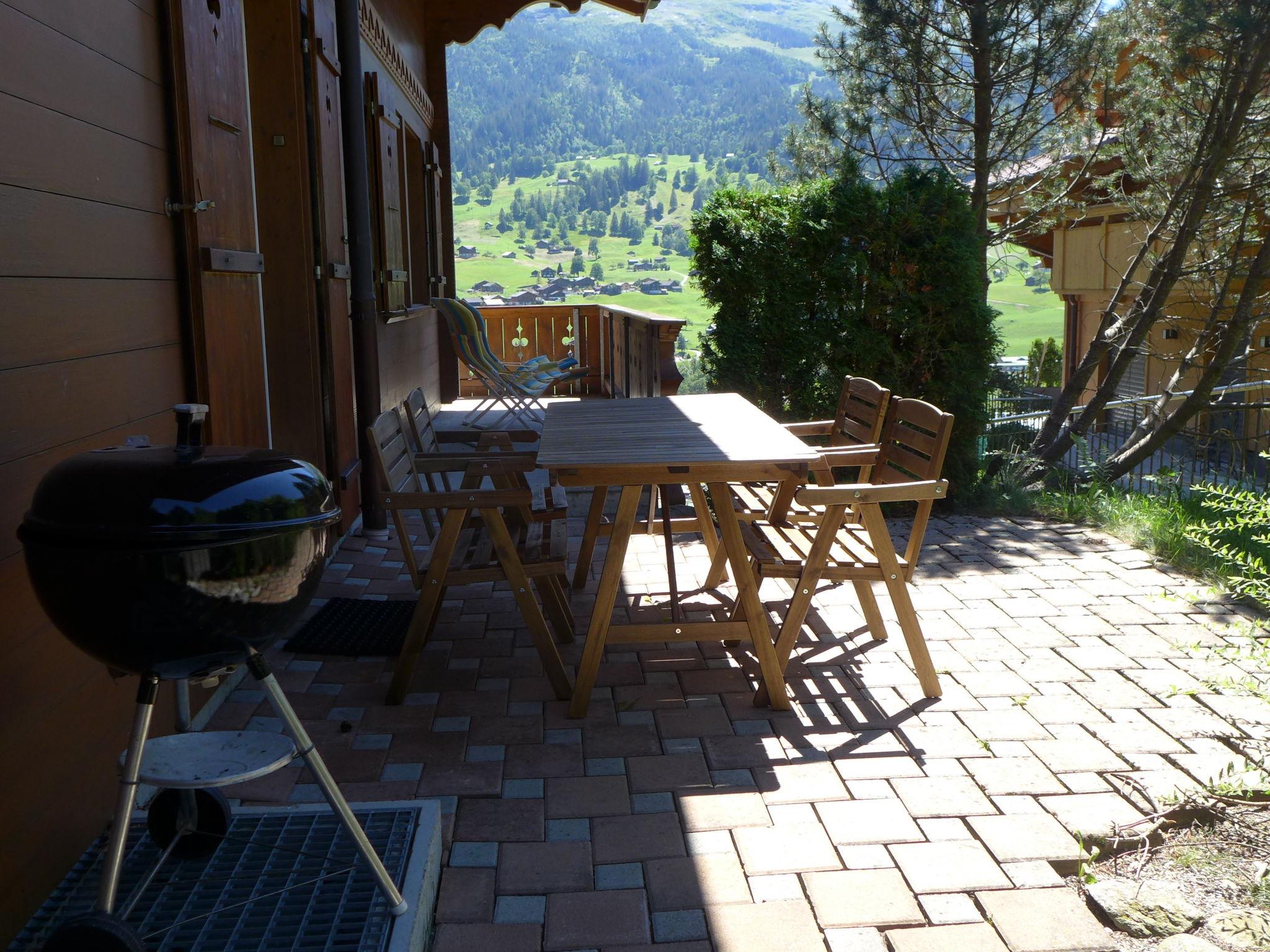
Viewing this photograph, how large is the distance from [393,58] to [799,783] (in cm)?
601

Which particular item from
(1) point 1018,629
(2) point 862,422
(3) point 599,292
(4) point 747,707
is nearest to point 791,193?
(2) point 862,422

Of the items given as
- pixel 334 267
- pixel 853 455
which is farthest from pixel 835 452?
pixel 334 267

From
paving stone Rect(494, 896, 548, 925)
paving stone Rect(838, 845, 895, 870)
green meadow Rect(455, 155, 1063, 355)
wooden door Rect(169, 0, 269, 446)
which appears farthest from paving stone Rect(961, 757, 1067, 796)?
green meadow Rect(455, 155, 1063, 355)

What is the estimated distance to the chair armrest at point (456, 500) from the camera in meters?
3.07

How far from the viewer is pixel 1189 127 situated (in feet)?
23.6

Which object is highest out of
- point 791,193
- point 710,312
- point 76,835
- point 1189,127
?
point 1189,127

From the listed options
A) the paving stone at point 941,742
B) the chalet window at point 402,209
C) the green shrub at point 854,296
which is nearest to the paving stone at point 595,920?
the paving stone at point 941,742

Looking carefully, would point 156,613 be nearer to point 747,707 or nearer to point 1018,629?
point 747,707

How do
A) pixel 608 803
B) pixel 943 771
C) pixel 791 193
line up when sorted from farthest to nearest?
pixel 791 193 → pixel 943 771 → pixel 608 803

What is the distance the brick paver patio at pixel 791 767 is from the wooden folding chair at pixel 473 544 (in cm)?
15

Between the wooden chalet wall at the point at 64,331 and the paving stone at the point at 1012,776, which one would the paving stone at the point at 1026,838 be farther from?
the wooden chalet wall at the point at 64,331

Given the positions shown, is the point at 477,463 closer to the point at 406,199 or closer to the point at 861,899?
the point at 861,899

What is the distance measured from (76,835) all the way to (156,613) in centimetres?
93

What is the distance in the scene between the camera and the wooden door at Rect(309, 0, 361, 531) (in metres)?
4.69
